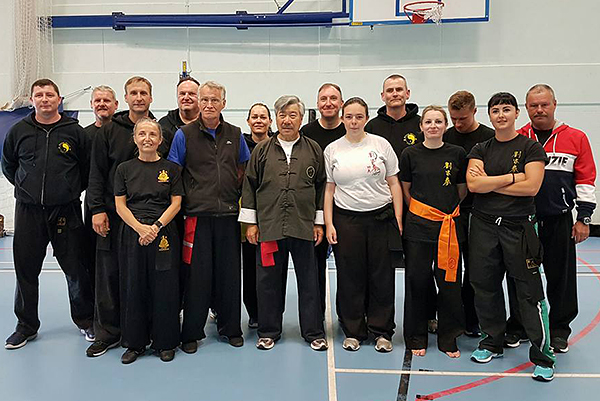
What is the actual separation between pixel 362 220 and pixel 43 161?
225 cm

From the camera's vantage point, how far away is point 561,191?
3246 mm

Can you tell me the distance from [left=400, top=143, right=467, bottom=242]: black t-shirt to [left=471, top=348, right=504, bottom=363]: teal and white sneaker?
0.76 m

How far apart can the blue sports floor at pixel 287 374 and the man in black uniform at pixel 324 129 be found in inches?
22.4

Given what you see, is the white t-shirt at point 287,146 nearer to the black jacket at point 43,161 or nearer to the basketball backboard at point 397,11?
the black jacket at point 43,161

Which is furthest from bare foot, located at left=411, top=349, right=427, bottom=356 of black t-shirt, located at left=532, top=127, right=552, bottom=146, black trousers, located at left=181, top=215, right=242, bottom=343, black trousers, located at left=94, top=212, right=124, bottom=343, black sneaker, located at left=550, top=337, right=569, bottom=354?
black trousers, located at left=94, top=212, right=124, bottom=343

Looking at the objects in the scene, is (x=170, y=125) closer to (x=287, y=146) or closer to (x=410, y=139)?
(x=287, y=146)

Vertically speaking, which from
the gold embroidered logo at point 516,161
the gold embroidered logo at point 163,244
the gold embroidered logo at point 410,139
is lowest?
the gold embroidered logo at point 163,244

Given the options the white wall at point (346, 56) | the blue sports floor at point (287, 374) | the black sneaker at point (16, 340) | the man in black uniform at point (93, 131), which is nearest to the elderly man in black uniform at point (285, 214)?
the blue sports floor at point (287, 374)

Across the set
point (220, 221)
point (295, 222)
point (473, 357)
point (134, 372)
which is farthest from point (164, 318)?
point (473, 357)

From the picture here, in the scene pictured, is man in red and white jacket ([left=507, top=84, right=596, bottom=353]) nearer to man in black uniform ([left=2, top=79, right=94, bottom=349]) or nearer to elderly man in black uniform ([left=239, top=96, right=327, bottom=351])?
elderly man in black uniform ([left=239, top=96, right=327, bottom=351])

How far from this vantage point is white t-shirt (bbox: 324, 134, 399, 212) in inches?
131

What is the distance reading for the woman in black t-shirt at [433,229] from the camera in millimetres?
3221

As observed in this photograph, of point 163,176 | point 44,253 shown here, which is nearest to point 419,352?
point 163,176

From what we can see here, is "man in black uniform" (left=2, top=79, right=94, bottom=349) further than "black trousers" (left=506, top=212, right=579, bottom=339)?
Yes
